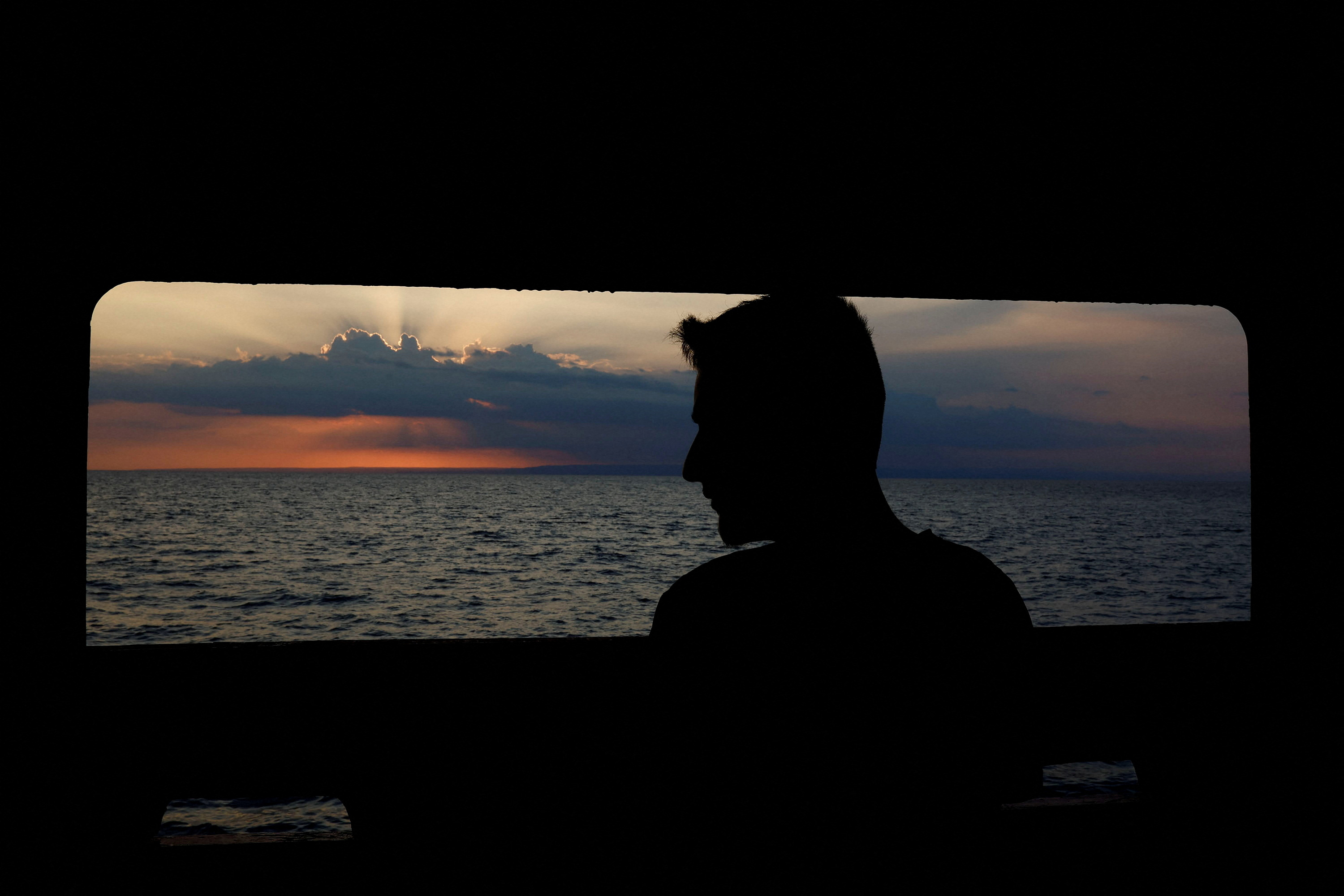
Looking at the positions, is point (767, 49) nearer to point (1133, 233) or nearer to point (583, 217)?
point (583, 217)

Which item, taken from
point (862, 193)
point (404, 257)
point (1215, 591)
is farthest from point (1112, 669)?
point (1215, 591)

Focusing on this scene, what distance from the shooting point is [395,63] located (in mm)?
2117

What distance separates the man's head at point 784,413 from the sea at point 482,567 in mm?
283

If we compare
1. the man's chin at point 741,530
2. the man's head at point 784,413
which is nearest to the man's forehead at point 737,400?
the man's head at point 784,413

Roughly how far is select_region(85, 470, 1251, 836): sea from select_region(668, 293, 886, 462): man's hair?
0.33 metres

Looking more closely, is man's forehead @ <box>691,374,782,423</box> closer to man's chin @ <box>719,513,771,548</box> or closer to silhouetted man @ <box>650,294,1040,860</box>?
silhouetted man @ <box>650,294,1040,860</box>

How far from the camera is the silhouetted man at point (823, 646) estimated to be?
76 centimetres

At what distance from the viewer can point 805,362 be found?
36.4 inches

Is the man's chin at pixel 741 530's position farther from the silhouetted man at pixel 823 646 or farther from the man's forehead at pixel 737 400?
the man's forehead at pixel 737 400

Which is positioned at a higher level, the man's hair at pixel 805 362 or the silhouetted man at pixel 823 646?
the man's hair at pixel 805 362

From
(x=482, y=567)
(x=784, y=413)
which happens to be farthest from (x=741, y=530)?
(x=482, y=567)

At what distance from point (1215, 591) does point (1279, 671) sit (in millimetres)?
34275

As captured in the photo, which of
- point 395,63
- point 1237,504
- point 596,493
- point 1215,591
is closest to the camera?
point 395,63

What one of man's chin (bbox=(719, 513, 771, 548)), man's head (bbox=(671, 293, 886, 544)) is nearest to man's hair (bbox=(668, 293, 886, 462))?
man's head (bbox=(671, 293, 886, 544))
